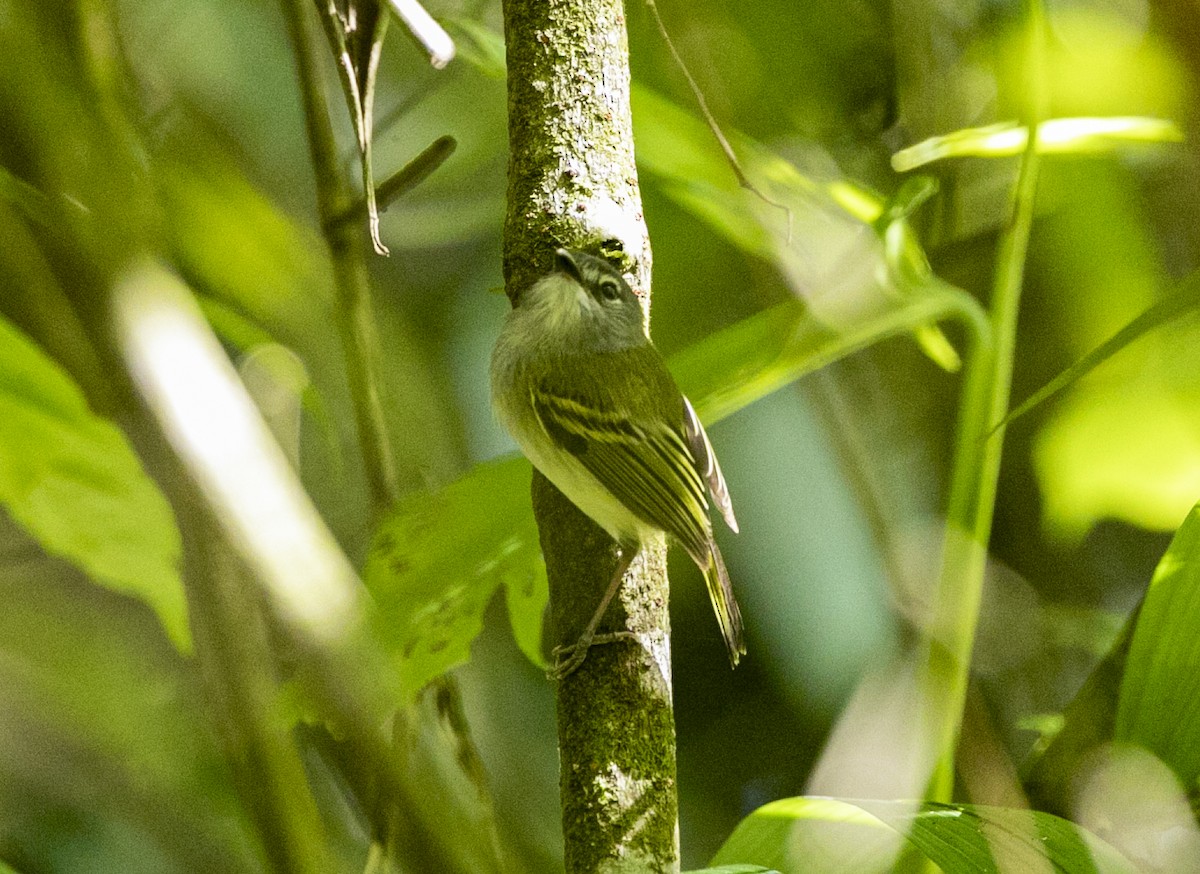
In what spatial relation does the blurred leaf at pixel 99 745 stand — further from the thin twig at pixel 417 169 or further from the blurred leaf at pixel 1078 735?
the blurred leaf at pixel 1078 735

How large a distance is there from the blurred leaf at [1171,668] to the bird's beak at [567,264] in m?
0.78

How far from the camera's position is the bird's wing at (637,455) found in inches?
49.1

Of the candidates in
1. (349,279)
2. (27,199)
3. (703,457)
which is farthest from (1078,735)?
(27,199)

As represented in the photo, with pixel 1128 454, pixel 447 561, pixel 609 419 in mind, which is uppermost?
pixel 609 419

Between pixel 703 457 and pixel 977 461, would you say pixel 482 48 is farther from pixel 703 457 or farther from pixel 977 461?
pixel 977 461

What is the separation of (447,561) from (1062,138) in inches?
44.4

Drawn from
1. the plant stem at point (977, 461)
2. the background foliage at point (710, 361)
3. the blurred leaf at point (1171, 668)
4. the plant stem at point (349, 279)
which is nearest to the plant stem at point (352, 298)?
the plant stem at point (349, 279)

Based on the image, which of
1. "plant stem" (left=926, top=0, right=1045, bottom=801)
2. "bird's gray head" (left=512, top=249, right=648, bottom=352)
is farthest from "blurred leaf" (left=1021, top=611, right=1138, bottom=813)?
"bird's gray head" (left=512, top=249, right=648, bottom=352)

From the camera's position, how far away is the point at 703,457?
134cm

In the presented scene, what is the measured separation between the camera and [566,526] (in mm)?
1220

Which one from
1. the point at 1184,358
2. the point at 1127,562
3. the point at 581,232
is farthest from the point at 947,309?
the point at 1127,562

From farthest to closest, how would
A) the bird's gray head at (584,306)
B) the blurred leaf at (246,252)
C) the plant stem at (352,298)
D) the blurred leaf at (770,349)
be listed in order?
the blurred leaf at (246,252) → the plant stem at (352,298) → the blurred leaf at (770,349) → the bird's gray head at (584,306)

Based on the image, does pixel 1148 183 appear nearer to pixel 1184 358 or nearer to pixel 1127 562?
pixel 1184 358

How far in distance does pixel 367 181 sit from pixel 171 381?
0.47 meters
